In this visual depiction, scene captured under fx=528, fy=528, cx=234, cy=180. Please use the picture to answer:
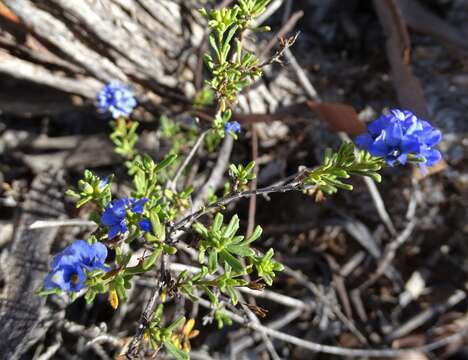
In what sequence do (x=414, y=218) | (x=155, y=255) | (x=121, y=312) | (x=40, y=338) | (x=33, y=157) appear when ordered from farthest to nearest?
(x=414, y=218), (x=33, y=157), (x=121, y=312), (x=40, y=338), (x=155, y=255)

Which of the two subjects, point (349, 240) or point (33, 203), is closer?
point (33, 203)

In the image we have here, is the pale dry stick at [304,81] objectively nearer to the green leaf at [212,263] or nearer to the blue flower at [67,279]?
the green leaf at [212,263]

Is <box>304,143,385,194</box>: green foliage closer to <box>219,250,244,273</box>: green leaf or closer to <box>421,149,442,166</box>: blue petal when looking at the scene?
<box>421,149,442,166</box>: blue petal

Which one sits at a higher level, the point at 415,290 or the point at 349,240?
the point at 349,240

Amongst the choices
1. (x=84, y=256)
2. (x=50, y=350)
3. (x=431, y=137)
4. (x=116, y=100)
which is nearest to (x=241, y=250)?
(x=84, y=256)

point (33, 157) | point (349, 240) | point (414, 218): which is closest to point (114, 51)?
point (33, 157)

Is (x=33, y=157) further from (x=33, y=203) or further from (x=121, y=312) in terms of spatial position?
(x=121, y=312)
